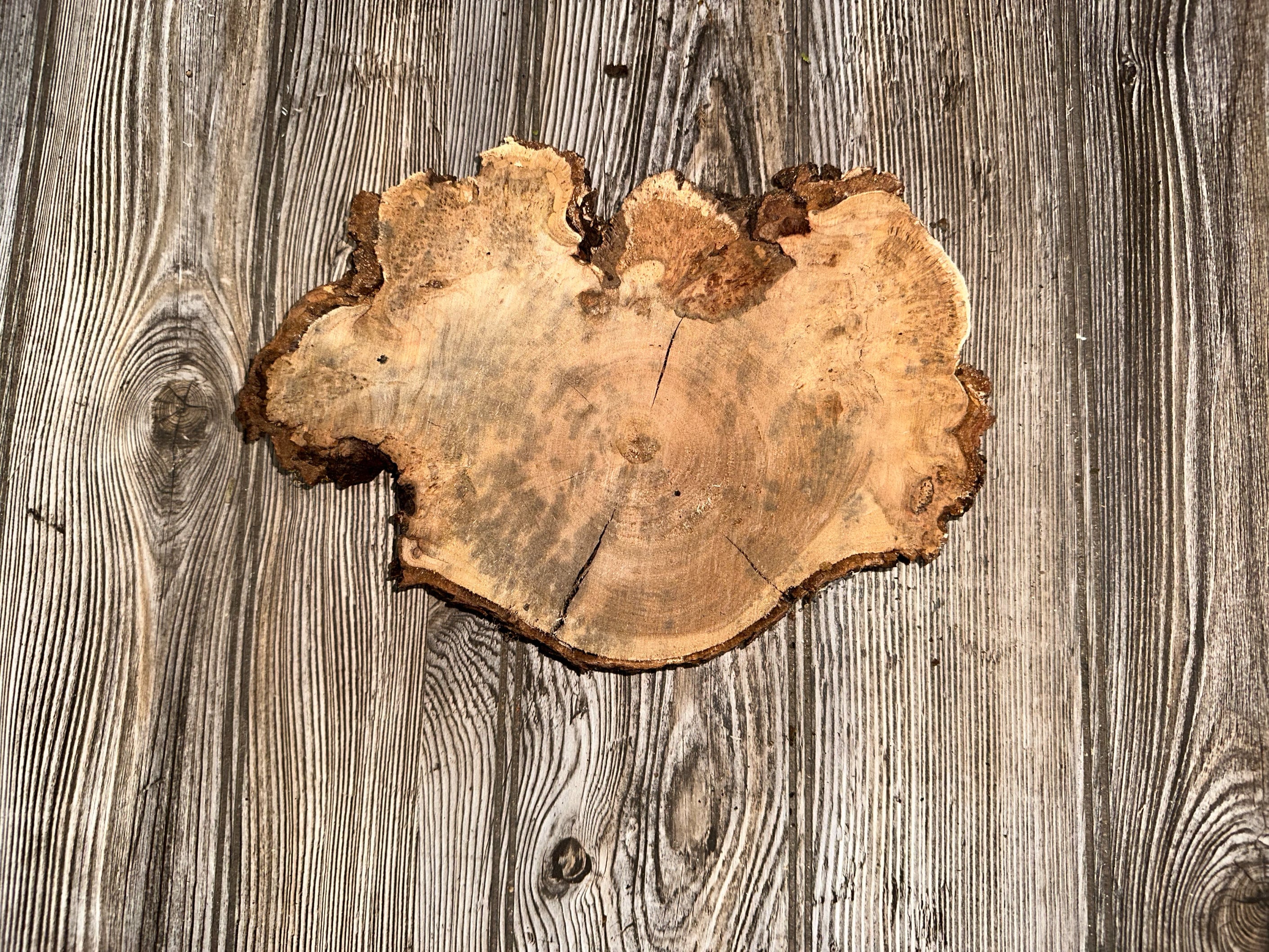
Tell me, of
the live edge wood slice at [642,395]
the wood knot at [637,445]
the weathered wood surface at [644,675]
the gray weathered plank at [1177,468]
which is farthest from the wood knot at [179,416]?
the gray weathered plank at [1177,468]

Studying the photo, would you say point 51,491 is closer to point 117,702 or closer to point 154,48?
point 117,702

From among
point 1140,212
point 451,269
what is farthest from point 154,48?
point 1140,212

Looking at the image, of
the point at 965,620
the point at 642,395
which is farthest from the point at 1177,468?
the point at 642,395

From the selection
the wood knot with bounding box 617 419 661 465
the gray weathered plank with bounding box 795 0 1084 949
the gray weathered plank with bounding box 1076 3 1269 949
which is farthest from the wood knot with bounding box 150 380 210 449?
the gray weathered plank with bounding box 1076 3 1269 949

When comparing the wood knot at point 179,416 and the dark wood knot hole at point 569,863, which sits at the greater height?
the wood knot at point 179,416

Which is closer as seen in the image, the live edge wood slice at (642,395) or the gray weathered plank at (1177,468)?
the live edge wood slice at (642,395)

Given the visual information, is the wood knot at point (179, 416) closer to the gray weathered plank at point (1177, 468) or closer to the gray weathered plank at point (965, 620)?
the gray weathered plank at point (965, 620)

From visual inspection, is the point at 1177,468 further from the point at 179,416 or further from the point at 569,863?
the point at 179,416
